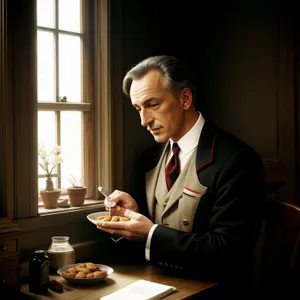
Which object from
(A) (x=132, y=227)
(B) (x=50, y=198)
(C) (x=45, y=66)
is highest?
(C) (x=45, y=66)

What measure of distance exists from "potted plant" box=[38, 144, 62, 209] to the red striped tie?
0.55m

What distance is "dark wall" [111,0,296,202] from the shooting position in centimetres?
298

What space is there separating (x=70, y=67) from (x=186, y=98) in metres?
0.67

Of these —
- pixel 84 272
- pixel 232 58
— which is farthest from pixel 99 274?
pixel 232 58

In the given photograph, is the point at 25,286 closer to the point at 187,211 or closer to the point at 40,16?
the point at 187,211

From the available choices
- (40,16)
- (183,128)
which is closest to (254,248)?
(183,128)

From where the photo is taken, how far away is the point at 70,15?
2.74 metres

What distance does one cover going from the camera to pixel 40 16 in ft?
8.49

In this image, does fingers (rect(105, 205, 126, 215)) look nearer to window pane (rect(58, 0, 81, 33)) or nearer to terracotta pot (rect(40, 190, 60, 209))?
terracotta pot (rect(40, 190, 60, 209))

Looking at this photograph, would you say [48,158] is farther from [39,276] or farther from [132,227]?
[39,276]

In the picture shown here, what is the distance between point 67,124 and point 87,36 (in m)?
0.49

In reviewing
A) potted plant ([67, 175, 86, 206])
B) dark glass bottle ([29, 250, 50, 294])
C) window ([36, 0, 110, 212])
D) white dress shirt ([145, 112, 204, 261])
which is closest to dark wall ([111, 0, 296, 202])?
window ([36, 0, 110, 212])

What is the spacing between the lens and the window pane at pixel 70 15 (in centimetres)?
270

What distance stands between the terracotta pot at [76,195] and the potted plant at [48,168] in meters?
0.08
